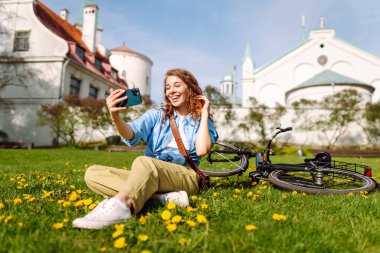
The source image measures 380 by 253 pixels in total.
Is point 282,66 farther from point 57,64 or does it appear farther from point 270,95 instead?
point 57,64

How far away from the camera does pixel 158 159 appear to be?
9.59 ft

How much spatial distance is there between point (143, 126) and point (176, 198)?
79 centimetres

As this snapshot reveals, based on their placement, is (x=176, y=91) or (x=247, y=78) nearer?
(x=176, y=91)

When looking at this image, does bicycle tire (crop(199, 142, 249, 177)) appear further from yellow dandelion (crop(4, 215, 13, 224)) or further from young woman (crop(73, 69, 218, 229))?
yellow dandelion (crop(4, 215, 13, 224))

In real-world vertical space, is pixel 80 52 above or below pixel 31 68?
above

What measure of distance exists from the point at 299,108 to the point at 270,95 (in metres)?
12.9

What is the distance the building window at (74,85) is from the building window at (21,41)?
4040mm

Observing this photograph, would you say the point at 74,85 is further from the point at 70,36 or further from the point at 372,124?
the point at 372,124

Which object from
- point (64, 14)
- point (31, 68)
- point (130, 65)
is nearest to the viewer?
point (31, 68)

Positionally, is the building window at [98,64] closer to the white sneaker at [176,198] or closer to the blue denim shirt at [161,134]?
the blue denim shirt at [161,134]

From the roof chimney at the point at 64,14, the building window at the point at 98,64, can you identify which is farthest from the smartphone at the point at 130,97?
the roof chimney at the point at 64,14

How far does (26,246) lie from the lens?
1727mm

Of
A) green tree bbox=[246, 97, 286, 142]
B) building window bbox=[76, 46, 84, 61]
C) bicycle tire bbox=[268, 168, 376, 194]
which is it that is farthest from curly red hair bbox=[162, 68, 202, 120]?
building window bbox=[76, 46, 84, 61]

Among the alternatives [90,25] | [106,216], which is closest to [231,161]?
[106,216]
